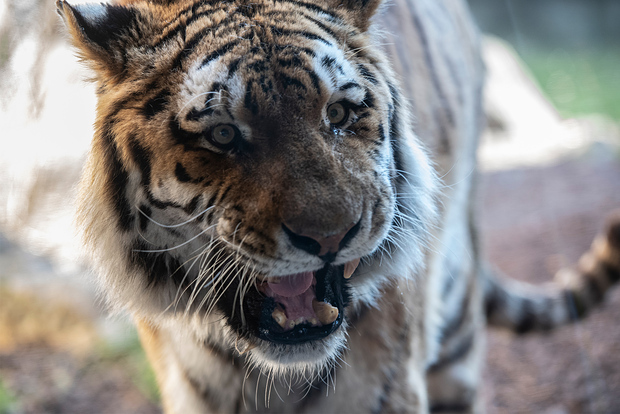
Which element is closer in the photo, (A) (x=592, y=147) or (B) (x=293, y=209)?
(B) (x=293, y=209)

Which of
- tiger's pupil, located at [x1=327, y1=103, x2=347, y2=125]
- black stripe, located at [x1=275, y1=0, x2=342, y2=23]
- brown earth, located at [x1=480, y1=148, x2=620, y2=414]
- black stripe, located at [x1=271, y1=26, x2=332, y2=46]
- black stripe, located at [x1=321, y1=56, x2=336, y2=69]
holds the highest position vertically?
black stripe, located at [x1=275, y1=0, x2=342, y2=23]

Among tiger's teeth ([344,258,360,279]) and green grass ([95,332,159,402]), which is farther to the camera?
green grass ([95,332,159,402])

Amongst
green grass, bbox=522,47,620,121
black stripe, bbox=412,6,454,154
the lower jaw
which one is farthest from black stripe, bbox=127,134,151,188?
green grass, bbox=522,47,620,121

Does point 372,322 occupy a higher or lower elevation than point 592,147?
lower

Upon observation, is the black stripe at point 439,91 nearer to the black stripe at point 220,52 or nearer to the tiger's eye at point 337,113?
the tiger's eye at point 337,113

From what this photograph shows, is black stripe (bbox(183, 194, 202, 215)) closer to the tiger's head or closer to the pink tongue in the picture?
the tiger's head

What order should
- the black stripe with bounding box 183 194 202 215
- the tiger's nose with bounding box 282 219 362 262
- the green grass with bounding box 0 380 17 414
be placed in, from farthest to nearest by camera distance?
the green grass with bounding box 0 380 17 414 < the black stripe with bounding box 183 194 202 215 < the tiger's nose with bounding box 282 219 362 262

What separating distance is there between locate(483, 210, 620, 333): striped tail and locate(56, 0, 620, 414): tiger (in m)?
0.88

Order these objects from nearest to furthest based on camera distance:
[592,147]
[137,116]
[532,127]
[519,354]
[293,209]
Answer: [293,209] → [137,116] → [519,354] → [592,147] → [532,127]

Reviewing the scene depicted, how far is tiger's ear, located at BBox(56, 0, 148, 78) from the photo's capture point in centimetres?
95

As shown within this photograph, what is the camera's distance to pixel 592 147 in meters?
4.96

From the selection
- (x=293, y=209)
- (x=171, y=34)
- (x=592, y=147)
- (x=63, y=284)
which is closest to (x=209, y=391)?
(x=293, y=209)

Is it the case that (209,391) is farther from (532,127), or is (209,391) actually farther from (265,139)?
(532,127)

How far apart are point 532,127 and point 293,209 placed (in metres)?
5.94
